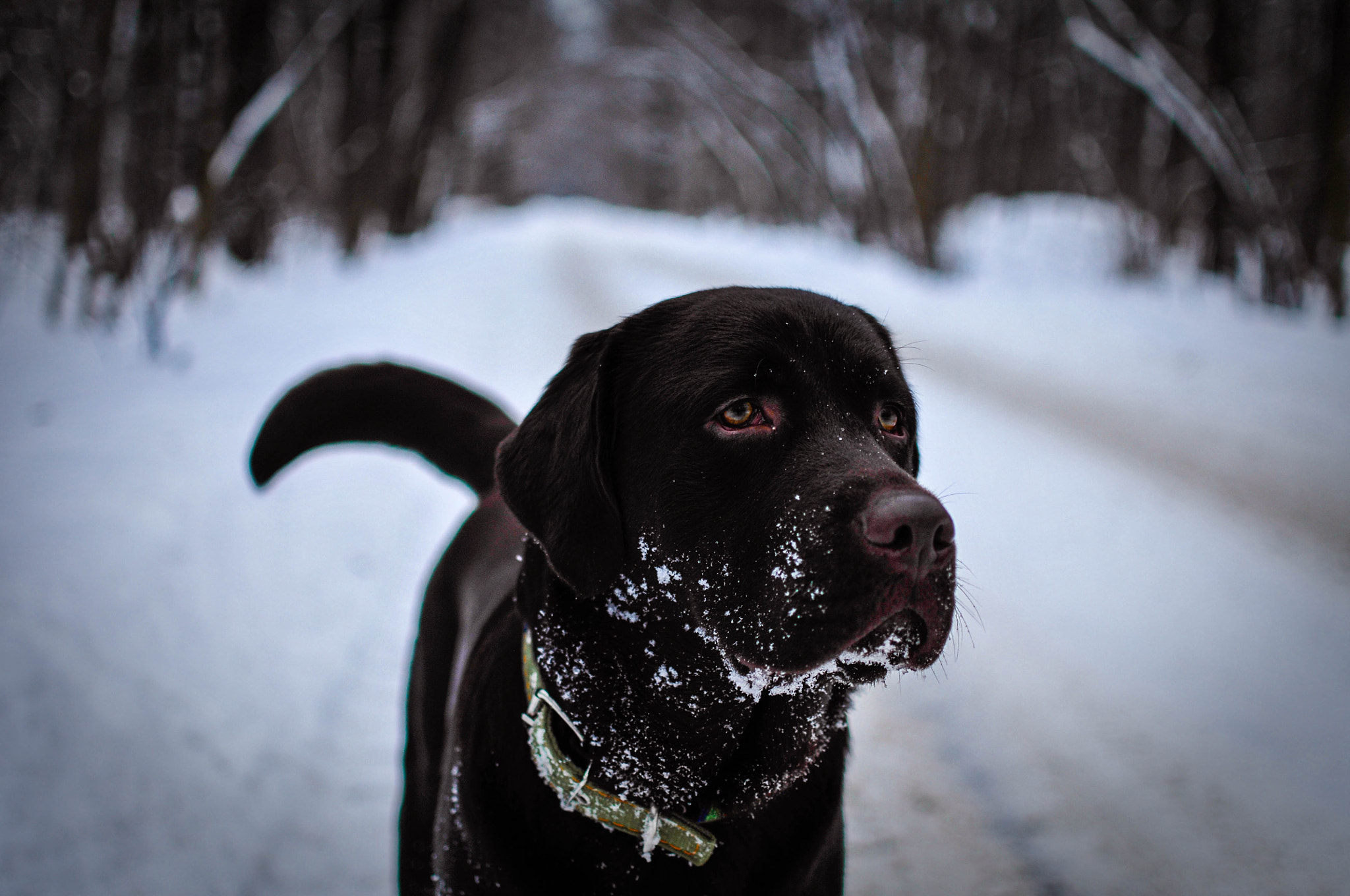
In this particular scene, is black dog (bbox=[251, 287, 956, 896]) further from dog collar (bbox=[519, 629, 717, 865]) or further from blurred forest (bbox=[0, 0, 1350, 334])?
blurred forest (bbox=[0, 0, 1350, 334])

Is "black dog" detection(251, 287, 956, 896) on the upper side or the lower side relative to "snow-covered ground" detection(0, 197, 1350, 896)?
upper

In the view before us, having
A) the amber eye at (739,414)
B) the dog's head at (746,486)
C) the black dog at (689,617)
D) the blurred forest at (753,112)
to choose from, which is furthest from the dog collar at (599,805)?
the blurred forest at (753,112)

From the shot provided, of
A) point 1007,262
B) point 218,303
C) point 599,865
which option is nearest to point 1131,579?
point 599,865

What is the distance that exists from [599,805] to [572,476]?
2.02 ft

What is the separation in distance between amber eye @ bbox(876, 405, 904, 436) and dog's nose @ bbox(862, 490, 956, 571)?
0.46 metres

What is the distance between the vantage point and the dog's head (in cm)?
126

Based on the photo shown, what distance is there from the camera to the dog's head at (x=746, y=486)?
1262mm

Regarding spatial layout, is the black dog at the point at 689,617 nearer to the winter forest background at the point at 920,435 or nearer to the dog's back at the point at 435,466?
the dog's back at the point at 435,466

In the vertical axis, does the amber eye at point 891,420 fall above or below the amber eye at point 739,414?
below

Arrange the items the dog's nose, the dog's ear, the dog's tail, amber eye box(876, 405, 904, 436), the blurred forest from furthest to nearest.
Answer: the blurred forest, the dog's tail, amber eye box(876, 405, 904, 436), the dog's ear, the dog's nose

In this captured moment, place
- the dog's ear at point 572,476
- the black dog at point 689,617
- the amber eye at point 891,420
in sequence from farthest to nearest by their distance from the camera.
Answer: the amber eye at point 891,420, the dog's ear at point 572,476, the black dog at point 689,617

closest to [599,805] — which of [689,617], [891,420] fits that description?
[689,617]

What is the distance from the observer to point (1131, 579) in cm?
341

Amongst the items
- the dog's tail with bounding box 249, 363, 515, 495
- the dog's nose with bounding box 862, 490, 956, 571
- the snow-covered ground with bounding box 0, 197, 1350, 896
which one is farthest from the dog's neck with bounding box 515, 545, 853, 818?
the snow-covered ground with bounding box 0, 197, 1350, 896
